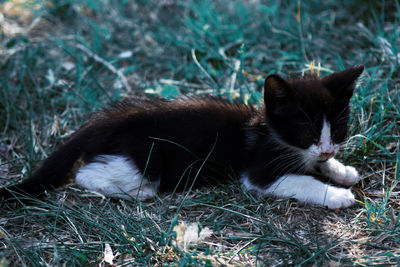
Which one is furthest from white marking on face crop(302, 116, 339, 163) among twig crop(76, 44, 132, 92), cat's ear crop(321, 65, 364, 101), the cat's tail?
twig crop(76, 44, 132, 92)

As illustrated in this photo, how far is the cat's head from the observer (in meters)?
2.63

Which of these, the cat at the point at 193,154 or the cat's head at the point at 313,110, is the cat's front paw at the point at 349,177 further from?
the cat's head at the point at 313,110

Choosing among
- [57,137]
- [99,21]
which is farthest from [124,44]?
[57,137]

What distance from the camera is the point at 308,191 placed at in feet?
9.07

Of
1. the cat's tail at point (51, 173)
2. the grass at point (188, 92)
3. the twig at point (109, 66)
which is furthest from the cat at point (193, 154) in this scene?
the twig at point (109, 66)

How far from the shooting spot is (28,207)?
106 inches

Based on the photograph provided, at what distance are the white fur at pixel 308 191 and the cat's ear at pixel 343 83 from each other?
1.86ft

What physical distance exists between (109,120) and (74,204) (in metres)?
0.60

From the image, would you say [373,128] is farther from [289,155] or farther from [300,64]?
[300,64]

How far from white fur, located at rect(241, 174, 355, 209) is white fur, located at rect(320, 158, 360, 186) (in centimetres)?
11

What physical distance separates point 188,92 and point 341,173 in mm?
1541

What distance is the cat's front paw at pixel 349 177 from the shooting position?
9.53 feet

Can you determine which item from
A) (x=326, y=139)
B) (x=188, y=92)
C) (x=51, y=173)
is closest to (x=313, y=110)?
(x=326, y=139)

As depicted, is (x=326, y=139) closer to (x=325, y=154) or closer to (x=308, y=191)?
(x=325, y=154)
